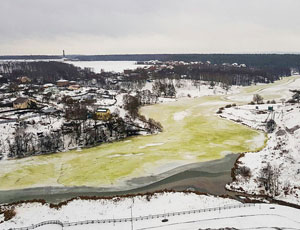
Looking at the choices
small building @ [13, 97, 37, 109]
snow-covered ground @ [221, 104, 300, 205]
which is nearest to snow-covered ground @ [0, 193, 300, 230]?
snow-covered ground @ [221, 104, 300, 205]

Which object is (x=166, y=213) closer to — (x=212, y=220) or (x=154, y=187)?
(x=212, y=220)

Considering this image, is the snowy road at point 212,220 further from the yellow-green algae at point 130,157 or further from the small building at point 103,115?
the small building at point 103,115

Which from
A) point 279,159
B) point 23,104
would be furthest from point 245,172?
point 23,104

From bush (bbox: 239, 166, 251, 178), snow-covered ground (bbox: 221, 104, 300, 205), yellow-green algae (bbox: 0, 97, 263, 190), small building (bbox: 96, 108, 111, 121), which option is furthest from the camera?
small building (bbox: 96, 108, 111, 121)

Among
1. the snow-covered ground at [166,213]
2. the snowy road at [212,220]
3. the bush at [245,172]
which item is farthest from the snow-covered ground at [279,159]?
the snowy road at [212,220]

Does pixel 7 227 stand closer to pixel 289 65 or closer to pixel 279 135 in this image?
pixel 279 135

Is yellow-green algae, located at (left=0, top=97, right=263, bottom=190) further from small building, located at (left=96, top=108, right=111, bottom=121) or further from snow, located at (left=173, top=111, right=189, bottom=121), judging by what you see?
small building, located at (left=96, top=108, right=111, bottom=121)

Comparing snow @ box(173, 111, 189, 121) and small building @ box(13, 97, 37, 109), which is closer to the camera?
snow @ box(173, 111, 189, 121)
